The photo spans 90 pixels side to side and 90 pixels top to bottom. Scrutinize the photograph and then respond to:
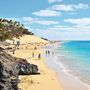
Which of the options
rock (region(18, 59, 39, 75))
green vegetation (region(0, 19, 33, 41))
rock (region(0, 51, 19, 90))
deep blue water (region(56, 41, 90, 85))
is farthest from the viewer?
green vegetation (region(0, 19, 33, 41))

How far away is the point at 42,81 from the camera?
23.9 m

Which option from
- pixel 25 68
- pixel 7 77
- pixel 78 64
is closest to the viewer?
pixel 7 77

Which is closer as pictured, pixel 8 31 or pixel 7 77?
pixel 7 77

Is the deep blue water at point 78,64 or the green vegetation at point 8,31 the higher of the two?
Result: the green vegetation at point 8,31

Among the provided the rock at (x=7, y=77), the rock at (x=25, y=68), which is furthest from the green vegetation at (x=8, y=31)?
the rock at (x=7, y=77)

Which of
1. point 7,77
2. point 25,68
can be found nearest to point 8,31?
point 25,68

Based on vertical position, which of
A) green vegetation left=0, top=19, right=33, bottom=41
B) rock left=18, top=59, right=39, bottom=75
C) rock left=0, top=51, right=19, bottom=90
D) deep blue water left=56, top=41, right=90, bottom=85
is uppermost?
green vegetation left=0, top=19, right=33, bottom=41

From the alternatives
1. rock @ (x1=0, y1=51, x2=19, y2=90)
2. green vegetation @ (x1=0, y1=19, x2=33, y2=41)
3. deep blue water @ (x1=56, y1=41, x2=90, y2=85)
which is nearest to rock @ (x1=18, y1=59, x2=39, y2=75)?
deep blue water @ (x1=56, y1=41, x2=90, y2=85)

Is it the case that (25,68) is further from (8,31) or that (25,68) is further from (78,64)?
(8,31)

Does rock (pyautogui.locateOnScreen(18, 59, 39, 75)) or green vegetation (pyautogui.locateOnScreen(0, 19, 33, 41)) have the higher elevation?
green vegetation (pyautogui.locateOnScreen(0, 19, 33, 41))

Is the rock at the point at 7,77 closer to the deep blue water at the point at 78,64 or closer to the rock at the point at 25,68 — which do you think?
the rock at the point at 25,68

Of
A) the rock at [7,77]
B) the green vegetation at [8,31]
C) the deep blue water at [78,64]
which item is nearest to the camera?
the rock at [7,77]

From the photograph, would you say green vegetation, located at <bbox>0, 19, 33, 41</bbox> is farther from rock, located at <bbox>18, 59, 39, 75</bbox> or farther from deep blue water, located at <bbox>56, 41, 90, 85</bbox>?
rock, located at <bbox>18, 59, 39, 75</bbox>

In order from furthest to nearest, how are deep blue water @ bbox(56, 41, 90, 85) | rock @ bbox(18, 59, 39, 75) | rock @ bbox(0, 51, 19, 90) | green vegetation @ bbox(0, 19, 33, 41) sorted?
green vegetation @ bbox(0, 19, 33, 41)
deep blue water @ bbox(56, 41, 90, 85)
rock @ bbox(18, 59, 39, 75)
rock @ bbox(0, 51, 19, 90)
